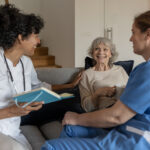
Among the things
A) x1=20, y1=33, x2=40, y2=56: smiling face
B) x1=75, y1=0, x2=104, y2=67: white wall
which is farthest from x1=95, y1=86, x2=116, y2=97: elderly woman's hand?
x1=75, y1=0, x2=104, y2=67: white wall

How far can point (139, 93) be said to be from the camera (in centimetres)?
88

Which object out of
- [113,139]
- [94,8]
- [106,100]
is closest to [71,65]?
[94,8]

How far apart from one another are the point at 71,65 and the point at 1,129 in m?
2.71

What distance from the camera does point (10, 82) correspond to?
4.32ft

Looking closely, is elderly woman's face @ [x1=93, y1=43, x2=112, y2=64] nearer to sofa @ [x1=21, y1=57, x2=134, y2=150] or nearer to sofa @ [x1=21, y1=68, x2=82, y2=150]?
sofa @ [x1=21, y1=57, x2=134, y2=150]

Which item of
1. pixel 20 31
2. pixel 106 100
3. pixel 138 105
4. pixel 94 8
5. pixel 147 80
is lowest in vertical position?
pixel 106 100

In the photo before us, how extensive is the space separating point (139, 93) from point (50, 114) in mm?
1101

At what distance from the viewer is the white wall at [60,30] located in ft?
12.5

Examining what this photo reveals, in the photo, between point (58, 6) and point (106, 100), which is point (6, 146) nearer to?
point (106, 100)

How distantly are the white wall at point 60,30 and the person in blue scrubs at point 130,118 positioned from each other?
108 inches

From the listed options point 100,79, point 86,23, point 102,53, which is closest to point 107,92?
point 100,79

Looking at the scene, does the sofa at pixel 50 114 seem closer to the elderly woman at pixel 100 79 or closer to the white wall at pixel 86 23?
the elderly woman at pixel 100 79

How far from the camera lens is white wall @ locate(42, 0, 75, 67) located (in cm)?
380

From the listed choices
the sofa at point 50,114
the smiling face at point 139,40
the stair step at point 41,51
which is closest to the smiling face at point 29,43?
the sofa at point 50,114
